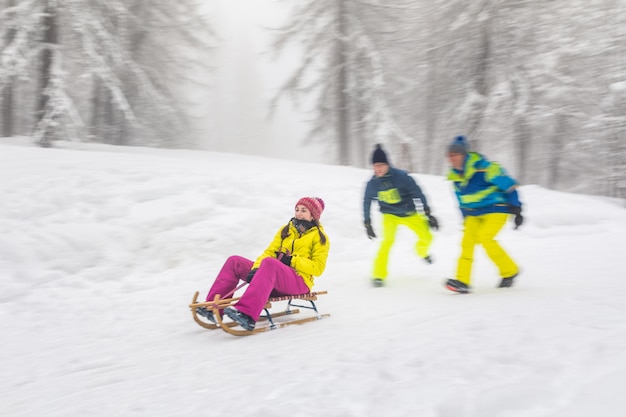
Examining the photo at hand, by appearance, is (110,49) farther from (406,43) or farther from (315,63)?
(406,43)

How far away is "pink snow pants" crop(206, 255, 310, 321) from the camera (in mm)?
4621

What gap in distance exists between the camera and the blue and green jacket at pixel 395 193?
21.8ft

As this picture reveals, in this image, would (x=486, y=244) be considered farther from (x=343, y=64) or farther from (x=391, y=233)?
(x=343, y=64)

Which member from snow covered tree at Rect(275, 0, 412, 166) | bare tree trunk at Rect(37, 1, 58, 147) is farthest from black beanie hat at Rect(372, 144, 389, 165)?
snow covered tree at Rect(275, 0, 412, 166)

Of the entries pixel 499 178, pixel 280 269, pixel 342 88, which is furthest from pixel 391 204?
pixel 342 88

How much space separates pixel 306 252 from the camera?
17.5 feet

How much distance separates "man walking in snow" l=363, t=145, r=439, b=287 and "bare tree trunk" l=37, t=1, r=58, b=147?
10.7 metres

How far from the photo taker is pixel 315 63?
19797 mm

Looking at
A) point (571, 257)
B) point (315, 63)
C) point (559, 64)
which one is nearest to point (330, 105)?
point (315, 63)

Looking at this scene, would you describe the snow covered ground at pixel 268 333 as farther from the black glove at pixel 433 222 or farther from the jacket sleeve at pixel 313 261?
the black glove at pixel 433 222

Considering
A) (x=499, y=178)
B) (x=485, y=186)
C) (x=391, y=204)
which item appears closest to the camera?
(x=499, y=178)

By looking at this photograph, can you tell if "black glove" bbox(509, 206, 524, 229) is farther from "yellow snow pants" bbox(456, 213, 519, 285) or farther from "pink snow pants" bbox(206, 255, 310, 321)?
"pink snow pants" bbox(206, 255, 310, 321)

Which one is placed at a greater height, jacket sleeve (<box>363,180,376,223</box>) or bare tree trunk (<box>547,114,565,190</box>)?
bare tree trunk (<box>547,114,565,190</box>)

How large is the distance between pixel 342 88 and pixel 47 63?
10706 mm
